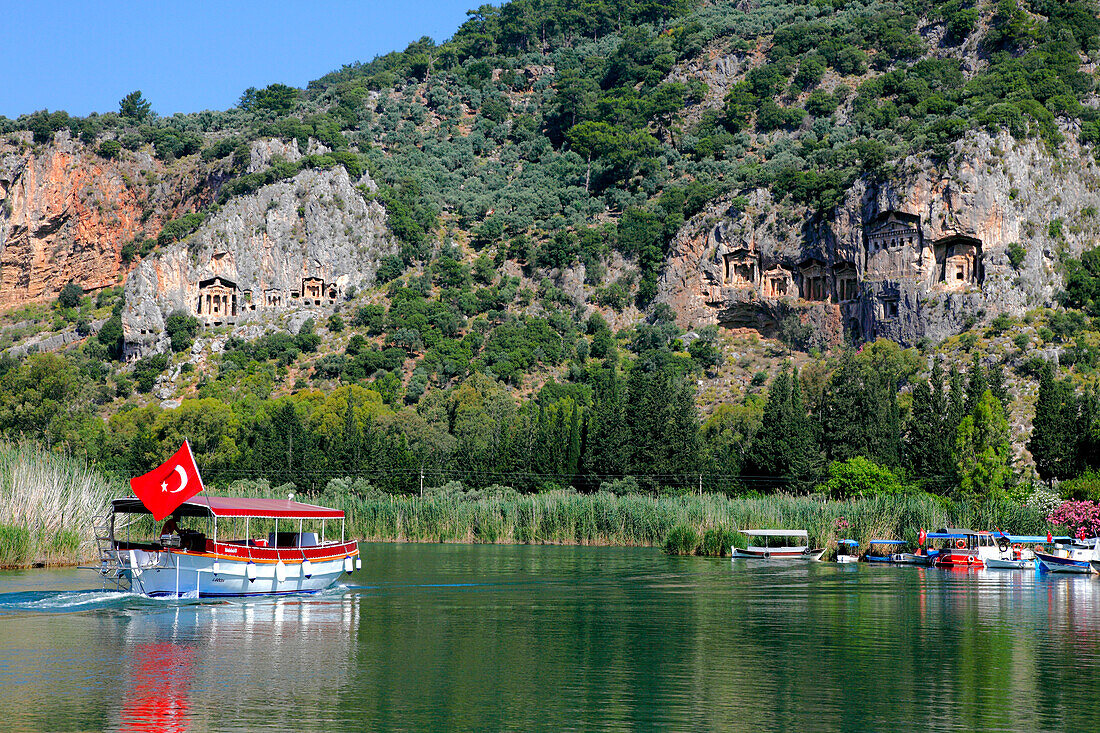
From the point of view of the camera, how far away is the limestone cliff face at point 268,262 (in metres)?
144

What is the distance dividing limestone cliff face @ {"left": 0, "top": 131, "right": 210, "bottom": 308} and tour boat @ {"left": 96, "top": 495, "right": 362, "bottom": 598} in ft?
427

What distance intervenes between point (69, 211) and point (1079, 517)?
14500 cm

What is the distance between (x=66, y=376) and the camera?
3676 inches

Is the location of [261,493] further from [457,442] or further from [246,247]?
[246,247]

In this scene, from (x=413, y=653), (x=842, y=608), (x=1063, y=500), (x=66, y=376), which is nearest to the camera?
(x=413, y=653)

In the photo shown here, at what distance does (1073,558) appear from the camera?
55.8 m

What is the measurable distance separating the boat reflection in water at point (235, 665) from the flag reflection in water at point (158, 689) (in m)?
0.02

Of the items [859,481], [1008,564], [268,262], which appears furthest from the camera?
[268,262]

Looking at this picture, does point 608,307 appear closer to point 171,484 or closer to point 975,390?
point 975,390

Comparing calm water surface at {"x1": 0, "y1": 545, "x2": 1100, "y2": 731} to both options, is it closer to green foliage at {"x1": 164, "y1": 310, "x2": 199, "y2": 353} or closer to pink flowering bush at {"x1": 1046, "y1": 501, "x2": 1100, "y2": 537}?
pink flowering bush at {"x1": 1046, "y1": 501, "x2": 1100, "y2": 537}

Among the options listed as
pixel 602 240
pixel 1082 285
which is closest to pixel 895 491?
pixel 1082 285

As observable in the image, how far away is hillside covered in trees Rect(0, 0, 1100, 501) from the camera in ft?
287

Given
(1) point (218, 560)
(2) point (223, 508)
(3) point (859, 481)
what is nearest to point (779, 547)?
(3) point (859, 481)

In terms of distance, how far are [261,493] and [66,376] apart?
29559mm
